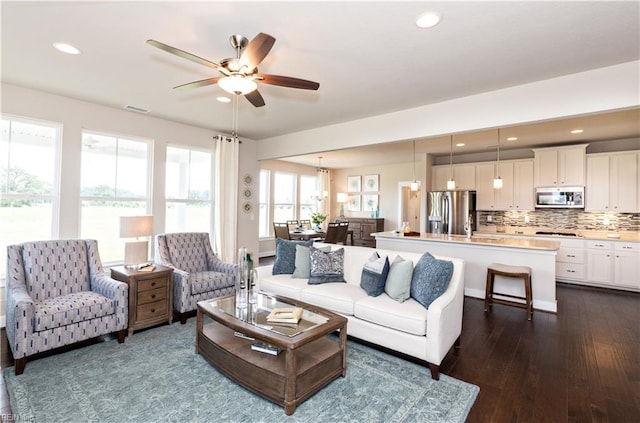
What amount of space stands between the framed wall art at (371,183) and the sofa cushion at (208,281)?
6.50m

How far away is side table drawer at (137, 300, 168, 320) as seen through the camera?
3293mm

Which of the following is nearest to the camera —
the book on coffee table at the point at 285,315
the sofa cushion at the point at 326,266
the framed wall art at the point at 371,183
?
the book on coffee table at the point at 285,315

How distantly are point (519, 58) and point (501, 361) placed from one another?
108 inches

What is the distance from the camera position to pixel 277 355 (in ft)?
7.64

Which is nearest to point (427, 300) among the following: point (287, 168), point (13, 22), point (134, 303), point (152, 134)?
point (134, 303)

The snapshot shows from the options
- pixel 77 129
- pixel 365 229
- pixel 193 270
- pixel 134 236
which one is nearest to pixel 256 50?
pixel 134 236

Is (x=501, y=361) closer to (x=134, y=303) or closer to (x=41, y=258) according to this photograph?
(x=134, y=303)

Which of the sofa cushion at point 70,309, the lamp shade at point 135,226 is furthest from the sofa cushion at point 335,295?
the lamp shade at point 135,226

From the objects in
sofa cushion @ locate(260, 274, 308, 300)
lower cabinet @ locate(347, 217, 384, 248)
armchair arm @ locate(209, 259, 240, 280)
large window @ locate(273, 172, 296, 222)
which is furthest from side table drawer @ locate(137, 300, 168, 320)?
lower cabinet @ locate(347, 217, 384, 248)

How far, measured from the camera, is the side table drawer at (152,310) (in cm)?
329

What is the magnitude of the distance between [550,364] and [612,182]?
464 cm

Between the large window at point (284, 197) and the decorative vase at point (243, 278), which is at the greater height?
the large window at point (284, 197)

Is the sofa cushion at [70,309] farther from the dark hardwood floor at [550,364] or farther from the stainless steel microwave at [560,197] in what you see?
the stainless steel microwave at [560,197]

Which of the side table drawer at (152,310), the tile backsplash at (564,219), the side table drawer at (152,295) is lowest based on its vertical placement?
the side table drawer at (152,310)
